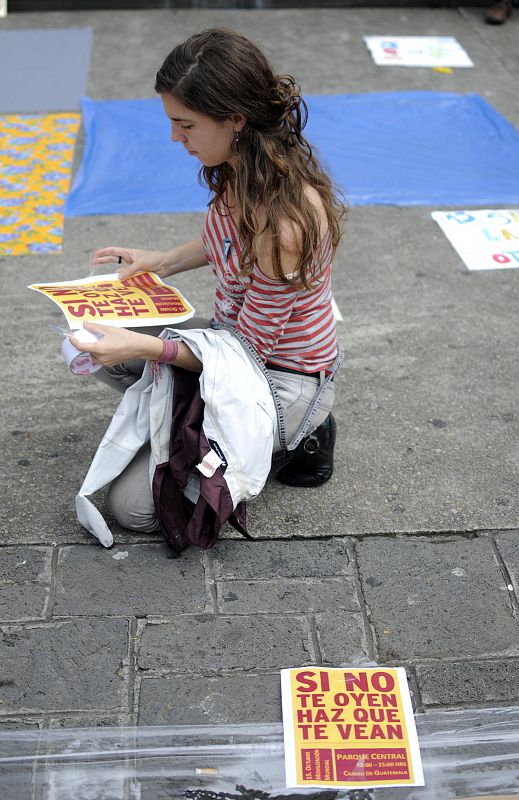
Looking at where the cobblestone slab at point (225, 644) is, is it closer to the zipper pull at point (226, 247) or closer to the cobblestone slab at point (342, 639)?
the cobblestone slab at point (342, 639)

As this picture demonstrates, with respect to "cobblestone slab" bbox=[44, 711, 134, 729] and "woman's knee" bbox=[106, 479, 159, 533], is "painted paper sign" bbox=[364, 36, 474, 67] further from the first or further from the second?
"cobblestone slab" bbox=[44, 711, 134, 729]

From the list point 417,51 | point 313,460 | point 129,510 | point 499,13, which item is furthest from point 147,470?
point 499,13

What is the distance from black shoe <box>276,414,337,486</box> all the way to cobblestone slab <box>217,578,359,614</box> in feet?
1.28

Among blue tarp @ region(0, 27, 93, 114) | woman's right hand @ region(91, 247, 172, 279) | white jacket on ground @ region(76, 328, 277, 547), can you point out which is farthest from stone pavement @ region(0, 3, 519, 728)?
blue tarp @ region(0, 27, 93, 114)

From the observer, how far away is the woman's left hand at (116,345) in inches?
90.4

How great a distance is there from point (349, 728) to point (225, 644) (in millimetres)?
387

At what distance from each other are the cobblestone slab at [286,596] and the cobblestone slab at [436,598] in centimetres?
6

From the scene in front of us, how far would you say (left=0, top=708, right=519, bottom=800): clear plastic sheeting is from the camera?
195 centimetres

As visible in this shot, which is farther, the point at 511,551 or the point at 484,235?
the point at 484,235

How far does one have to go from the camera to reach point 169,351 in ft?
7.82

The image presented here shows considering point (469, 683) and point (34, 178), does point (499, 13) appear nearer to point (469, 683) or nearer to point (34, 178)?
point (34, 178)

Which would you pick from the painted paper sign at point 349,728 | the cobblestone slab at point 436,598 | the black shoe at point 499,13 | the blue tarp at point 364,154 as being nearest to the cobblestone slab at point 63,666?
the painted paper sign at point 349,728

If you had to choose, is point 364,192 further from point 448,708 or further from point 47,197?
point 448,708

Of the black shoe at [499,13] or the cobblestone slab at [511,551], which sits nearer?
the cobblestone slab at [511,551]
